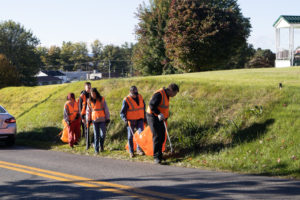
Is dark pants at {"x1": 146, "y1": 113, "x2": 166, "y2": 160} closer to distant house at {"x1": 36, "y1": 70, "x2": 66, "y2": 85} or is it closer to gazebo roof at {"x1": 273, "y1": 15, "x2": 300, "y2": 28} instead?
gazebo roof at {"x1": 273, "y1": 15, "x2": 300, "y2": 28}

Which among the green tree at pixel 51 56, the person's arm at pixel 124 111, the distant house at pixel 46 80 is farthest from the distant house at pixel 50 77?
the person's arm at pixel 124 111

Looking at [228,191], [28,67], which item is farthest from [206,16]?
[28,67]

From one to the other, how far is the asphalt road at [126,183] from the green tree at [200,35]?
22.3 meters

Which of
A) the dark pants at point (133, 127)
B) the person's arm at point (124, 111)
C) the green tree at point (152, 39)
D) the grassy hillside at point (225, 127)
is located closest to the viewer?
the grassy hillside at point (225, 127)

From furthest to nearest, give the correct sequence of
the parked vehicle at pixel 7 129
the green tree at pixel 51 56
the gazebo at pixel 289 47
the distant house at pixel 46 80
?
the green tree at pixel 51 56
the distant house at pixel 46 80
the gazebo at pixel 289 47
the parked vehicle at pixel 7 129

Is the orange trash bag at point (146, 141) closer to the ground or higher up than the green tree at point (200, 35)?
closer to the ground

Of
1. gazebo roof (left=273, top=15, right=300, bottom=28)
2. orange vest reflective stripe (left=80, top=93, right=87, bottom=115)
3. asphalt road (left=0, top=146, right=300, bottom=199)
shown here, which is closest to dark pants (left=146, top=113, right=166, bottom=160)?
asphalt road (left=0, top=146, right=300, bottom=199)

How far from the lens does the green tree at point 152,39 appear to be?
40.3 m

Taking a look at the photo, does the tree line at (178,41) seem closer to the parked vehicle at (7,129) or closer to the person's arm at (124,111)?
the parked vehicle at (7,129)

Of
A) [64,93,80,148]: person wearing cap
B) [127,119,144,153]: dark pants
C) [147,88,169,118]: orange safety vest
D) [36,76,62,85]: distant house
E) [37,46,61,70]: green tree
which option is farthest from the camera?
[37,46,61,70]: green tree

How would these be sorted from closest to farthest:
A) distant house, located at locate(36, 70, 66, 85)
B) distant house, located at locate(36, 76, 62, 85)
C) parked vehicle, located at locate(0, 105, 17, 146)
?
parked vehicle, located at locate(0, 105, 17, 146) < distant house, located at locate(36, 76, 62, 85) < distant house, located at locate(36, 70, 66, 85)

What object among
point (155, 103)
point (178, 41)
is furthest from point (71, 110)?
point (178, 41)

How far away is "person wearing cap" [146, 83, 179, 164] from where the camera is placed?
9227 millimetres

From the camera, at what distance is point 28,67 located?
61.2m
